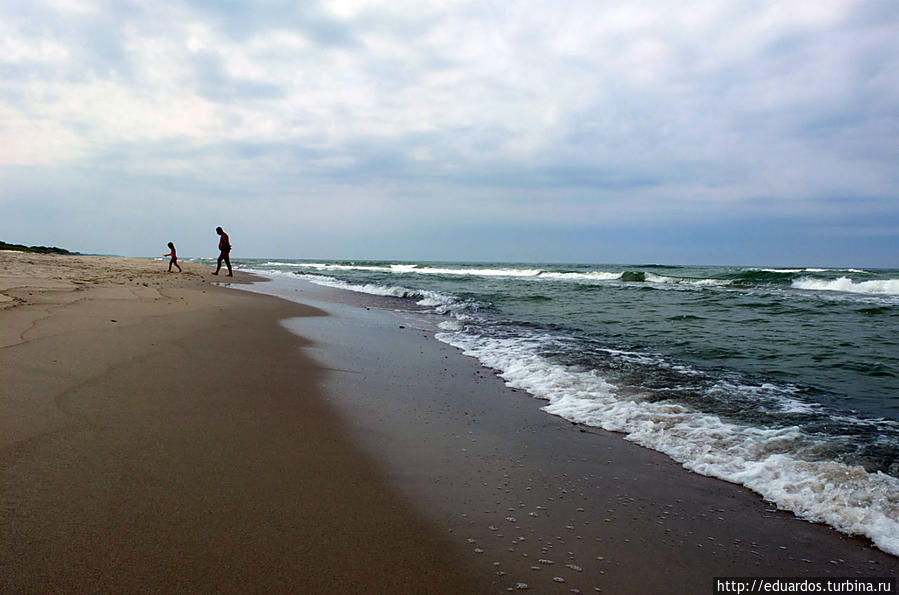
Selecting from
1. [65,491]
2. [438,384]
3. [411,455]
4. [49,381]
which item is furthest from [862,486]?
[49,381]

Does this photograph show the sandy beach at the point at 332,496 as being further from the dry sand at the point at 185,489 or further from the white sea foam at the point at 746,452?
the white sea foam at the point at 746,452

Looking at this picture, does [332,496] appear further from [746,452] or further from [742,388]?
[742,388]

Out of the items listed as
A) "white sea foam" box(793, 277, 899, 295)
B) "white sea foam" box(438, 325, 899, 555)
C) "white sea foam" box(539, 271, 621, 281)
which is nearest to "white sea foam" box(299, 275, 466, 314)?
"white sea foam" box(438, 325, 899, 555)

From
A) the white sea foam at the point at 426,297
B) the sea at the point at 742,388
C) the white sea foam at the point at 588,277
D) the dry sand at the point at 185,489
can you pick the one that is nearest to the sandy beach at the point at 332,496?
the dry sand at the point at 185,489

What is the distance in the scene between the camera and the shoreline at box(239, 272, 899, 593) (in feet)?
6.84

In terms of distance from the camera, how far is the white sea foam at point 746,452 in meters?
2.62

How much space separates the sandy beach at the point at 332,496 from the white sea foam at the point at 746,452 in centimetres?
16

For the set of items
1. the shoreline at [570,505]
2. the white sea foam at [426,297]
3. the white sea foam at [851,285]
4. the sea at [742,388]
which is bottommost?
the shoreline at [570,505]

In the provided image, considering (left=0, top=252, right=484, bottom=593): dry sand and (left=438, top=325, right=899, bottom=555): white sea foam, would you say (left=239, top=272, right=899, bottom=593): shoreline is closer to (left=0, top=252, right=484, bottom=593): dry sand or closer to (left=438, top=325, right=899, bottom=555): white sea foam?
(left=438, top=325, right=899, bottom=555): white sea foam

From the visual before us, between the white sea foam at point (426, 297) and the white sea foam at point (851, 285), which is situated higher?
the white sea foam at point (851, 285)

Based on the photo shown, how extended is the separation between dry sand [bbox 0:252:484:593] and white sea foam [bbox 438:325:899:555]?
208cm

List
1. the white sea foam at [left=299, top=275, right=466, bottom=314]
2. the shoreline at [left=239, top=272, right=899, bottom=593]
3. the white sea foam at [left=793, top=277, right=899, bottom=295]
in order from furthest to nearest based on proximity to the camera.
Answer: the white sea foam at [left=793, top=277, right=899, bottom=295] → the white sea foam at [left=299, top=275, right=466, bottom=314] → the shoreline at [left=239, top=272, right=899, bottom=593]

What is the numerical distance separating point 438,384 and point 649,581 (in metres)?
3.18

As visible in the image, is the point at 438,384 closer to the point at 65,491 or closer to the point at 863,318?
the point at 65,491
